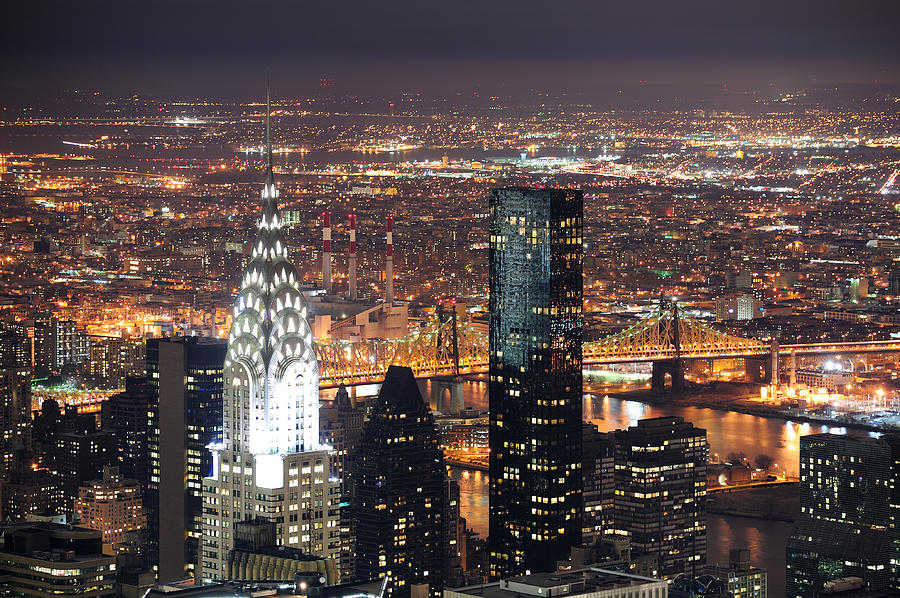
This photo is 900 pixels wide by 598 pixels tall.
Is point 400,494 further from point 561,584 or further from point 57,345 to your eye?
point 57,345

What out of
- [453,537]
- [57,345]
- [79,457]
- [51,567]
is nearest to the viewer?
[51,567]

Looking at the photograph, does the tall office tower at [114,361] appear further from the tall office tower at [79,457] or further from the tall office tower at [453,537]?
the tall office tower at [453,537]

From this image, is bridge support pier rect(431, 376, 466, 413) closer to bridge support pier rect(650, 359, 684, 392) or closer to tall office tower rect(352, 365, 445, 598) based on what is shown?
bridge support pier rect(650, 359, 684, 392)

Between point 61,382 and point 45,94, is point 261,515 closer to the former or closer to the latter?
point 45,94

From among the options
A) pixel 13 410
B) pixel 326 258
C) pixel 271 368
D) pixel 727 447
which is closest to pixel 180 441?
pixel 13 410

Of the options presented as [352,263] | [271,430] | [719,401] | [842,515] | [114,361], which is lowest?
[842,515]

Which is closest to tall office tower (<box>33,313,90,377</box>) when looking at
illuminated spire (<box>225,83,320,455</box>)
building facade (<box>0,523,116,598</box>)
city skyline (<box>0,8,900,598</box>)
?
city skyline (<box>0,8,900,598</box>)

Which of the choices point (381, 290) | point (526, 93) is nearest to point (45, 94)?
point (526, 93)
